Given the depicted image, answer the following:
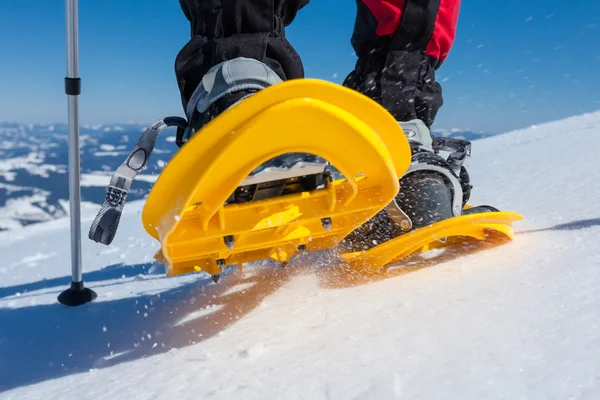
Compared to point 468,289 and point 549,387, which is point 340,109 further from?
point 549,387

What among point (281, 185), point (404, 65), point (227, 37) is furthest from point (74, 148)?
point (404, 65)

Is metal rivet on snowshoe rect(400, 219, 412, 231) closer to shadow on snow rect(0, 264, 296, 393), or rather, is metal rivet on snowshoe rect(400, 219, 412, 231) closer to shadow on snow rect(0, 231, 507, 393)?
shadow on snow rect(0, 231, 507, 393)

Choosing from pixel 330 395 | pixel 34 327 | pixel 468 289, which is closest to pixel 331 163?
pixel 468 289

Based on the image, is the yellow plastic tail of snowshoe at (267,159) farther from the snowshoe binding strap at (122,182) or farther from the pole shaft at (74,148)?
the pole shaft at (74,148)

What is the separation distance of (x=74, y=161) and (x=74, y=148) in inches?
1.5

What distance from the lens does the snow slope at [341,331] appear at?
1.90 ft

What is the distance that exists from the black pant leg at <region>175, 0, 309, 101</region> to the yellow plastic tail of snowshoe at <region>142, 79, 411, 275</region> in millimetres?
278

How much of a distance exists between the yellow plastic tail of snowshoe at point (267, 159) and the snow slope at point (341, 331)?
0.15 metres

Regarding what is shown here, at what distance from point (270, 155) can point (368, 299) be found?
319 mm

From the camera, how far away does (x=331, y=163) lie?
91cm

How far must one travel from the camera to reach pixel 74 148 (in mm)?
1452

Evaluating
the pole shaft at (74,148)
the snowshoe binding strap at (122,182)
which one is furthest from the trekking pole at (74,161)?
the snowshoe binding strap at (122,182)

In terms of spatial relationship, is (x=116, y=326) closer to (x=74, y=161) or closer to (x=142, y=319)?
(x=142, y=319)

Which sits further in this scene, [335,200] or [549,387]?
[335,200]
